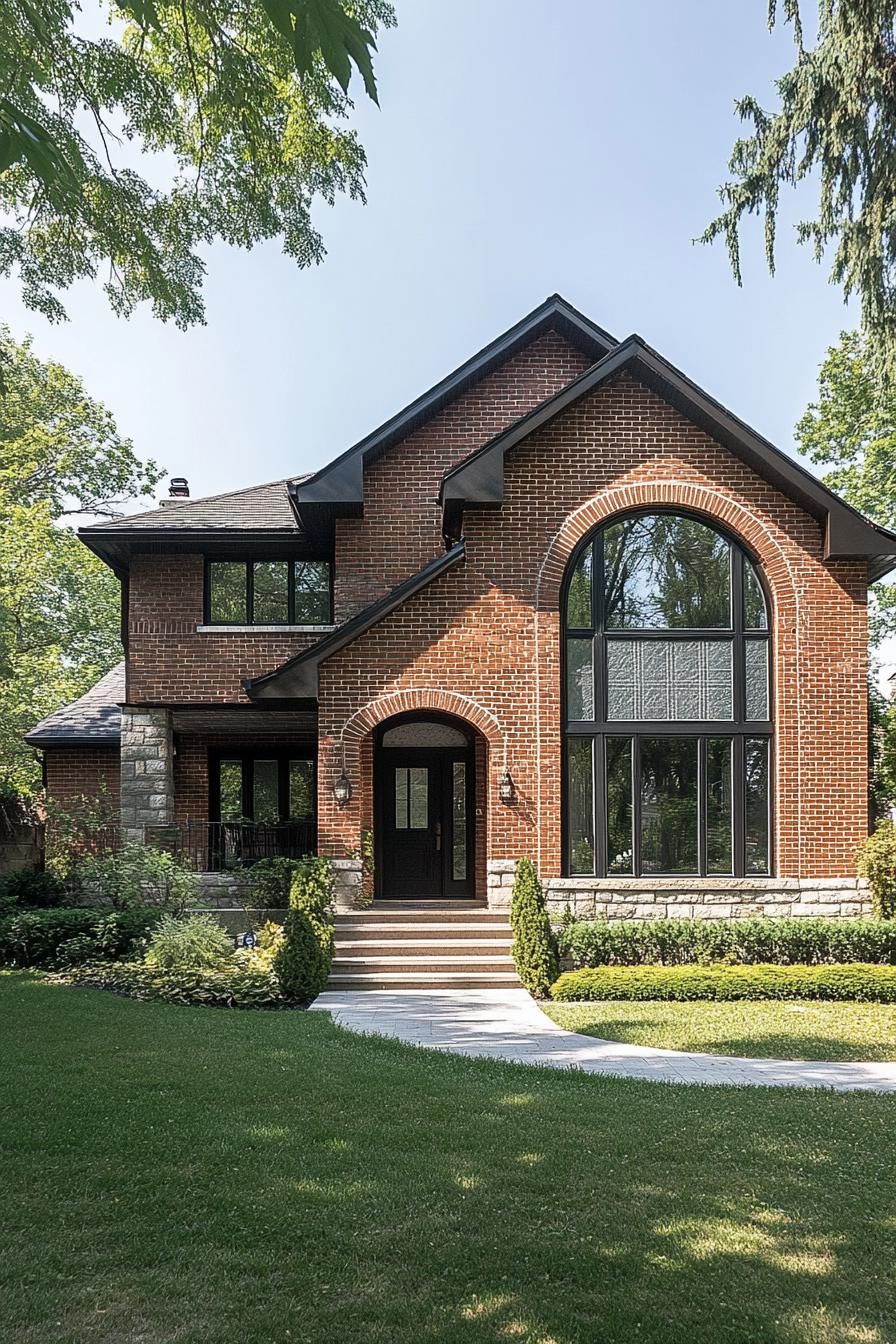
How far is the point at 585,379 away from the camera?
1291 centimetres

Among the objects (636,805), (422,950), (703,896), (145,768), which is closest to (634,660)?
(636,805)

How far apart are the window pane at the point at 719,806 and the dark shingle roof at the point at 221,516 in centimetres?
755

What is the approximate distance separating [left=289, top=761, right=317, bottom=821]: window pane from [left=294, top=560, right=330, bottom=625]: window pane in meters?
2.81

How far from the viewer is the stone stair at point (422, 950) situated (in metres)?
11.6

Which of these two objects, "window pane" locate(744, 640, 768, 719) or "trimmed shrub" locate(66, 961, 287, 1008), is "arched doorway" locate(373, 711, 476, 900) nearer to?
"trimmed shrub" locate(66, 961, 287, 1008)

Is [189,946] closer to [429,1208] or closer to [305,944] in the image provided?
[305,944]

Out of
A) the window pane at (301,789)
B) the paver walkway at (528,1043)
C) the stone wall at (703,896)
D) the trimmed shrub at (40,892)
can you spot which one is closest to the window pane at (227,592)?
the window pane at (301,789)

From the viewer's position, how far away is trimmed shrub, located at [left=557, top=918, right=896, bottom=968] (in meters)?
11.7

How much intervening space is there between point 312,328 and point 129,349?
2465 millimetres

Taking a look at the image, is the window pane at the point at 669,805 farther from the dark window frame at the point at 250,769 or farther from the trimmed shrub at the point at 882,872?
the dark window frame at the point at 250,769

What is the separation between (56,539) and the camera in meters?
22.1

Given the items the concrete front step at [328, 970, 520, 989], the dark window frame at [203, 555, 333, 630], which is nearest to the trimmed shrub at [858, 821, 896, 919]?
the concrete front step at [328, 970, 520, 989]

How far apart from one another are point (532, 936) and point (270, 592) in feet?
25.3

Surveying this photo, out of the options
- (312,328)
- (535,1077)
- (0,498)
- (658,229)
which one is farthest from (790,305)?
(0,498)
